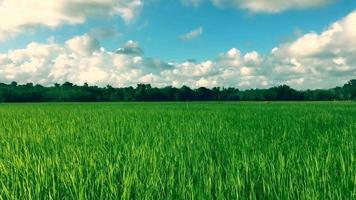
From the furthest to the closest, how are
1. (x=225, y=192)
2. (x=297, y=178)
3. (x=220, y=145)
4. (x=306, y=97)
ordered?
(x=306, y=97) → (x=220, y=145) → (x=297, y=178) → (x=225, y=192)

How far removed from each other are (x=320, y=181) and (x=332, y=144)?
2997 millimetres

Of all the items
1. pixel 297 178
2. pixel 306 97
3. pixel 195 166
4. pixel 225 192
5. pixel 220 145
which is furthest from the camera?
pixel 306 97

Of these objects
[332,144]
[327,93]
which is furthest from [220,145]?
[327,93]

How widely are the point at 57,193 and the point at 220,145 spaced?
2.90 metres

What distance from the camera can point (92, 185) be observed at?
3.10m

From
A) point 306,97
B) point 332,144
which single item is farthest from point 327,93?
point 332,144

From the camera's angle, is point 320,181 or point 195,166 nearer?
point 320,181

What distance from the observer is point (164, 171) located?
11.8ft

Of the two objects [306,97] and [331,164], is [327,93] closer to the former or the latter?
[306,97]

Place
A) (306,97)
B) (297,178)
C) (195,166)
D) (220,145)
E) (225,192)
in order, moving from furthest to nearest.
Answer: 1. (306,97)
2. (220,145)
3. (195,166)
4. (297,178)
5. (225,192)

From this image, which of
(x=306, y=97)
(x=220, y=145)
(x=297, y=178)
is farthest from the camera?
(x=306, y=97)

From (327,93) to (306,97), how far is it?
31.9 ft

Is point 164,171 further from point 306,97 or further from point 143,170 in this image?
point 306,97

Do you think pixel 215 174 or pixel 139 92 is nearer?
pixel 215 174
